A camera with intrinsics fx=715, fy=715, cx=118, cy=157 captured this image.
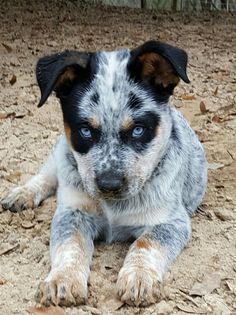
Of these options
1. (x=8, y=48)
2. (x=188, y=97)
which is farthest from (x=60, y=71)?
(x=8, y=48)

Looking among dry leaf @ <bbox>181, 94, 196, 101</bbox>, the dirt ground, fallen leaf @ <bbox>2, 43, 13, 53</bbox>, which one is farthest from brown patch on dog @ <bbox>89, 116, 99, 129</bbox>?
fallen leaf @ <bbox>2, 43, 13, 53</bbox>

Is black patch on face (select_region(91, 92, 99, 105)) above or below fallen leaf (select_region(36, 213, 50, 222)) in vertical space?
above

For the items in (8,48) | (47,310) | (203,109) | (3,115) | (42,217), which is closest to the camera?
(47,310)

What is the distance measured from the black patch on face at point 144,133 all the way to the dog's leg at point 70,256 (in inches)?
26.0

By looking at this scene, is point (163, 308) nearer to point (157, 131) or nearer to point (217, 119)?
point (157, 131)

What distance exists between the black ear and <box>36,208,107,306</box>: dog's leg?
837 mm

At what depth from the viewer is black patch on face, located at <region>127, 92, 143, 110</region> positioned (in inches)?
181

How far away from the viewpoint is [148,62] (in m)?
4.67

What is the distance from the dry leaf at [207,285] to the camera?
4331 millimetres

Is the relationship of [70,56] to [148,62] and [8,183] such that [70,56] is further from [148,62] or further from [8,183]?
[8,183]

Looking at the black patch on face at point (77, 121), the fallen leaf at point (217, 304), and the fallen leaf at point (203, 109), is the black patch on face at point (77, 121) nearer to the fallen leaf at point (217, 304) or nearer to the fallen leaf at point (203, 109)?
the fallen leaf at point (217, 304)

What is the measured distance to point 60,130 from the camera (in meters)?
7.20

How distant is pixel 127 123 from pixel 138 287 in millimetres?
1033

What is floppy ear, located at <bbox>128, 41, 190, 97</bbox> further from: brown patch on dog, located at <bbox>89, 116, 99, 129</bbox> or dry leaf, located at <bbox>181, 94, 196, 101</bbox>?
dry leaf, located at <bbox>181, 94, 196, 101</bbox>
